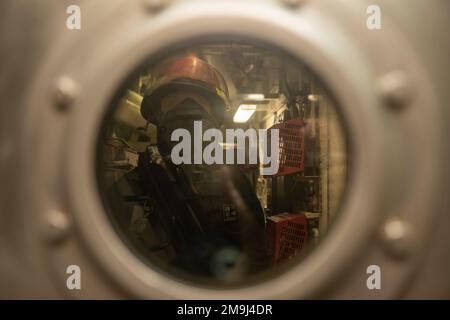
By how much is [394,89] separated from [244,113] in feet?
0.82

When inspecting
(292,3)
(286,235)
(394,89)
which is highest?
(292,3)

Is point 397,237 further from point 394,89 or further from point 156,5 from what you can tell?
point 156,5

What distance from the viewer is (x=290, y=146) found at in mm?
815

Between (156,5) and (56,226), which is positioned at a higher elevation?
(156,5)

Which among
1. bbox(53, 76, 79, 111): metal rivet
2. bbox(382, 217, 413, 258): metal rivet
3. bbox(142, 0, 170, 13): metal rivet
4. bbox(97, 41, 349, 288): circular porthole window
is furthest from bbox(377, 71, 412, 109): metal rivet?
bbox(53, 76, 79, 111): metal rivet

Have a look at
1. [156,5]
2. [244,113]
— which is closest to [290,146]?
[244,113]

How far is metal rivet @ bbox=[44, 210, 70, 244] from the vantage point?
0.77m

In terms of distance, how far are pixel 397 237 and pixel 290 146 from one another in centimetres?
23

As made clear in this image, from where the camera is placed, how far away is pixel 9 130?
0.78m

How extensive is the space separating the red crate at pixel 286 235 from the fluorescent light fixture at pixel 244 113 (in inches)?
7.3

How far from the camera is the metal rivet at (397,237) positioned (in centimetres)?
75

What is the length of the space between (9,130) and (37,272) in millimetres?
246

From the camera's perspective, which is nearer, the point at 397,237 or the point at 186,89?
the point at 397,237
